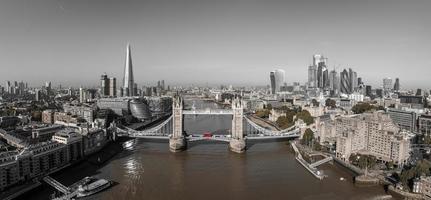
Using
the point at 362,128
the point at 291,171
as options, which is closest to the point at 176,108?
the point at 291,171

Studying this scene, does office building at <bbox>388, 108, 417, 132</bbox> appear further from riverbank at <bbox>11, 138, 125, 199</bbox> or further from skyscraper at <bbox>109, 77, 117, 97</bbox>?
skyscraper at <bbox>109, 77, 117, 97</bbox>

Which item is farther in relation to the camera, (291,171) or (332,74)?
(332,74)

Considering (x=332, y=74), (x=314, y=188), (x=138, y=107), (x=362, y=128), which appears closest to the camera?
(x=314, y=188)

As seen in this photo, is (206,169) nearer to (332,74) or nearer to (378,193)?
(378,193)

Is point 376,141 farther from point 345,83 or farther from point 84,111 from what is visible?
point 345,83

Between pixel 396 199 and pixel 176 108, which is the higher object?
pixel 176 108

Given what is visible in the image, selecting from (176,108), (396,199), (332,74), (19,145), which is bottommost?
(396,199)

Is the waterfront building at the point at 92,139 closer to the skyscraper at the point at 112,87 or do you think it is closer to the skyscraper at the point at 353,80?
the skyscraper at the point at 112,87

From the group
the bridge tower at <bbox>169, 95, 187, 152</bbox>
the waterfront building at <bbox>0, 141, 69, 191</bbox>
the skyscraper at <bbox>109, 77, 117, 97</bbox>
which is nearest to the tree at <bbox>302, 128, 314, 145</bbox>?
the bridge tower at <bbox>169, 95, 187, 152</bbox>

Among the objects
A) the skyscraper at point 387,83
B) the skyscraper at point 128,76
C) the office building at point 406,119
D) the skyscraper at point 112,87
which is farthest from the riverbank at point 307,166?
the skyscraper at point 387,83
